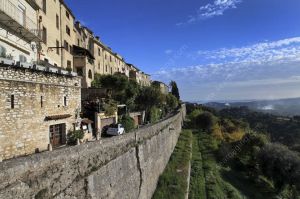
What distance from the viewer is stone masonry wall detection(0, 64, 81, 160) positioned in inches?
561

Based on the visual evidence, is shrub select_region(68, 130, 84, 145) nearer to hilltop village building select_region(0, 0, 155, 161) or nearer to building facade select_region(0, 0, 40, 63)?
hilltop village building select_region(0, 0, 155, 161)

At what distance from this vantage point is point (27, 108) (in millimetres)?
15836

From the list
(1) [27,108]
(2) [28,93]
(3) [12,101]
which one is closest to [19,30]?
(2) [28,93]

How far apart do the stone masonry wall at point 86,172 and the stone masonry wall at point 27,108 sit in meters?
4.80

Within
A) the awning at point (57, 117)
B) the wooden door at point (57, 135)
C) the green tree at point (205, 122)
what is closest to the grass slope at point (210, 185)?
the wooden door at point (57, 135)

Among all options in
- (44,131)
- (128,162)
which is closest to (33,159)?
(128,162)

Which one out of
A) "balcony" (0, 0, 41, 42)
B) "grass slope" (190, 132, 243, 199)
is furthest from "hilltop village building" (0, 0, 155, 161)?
"grass slope" (190, 132, 243, 199)

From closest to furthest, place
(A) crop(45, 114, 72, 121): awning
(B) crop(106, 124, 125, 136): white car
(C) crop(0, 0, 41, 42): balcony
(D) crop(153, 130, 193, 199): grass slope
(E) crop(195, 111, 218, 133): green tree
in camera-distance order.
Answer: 1. (C) crop(0, 0, 41, 42): balcony
2. (A) crop(45, 114, 72, 121): awning
3. (D) crop(153, 130, 193, 199): grass slope
4. (B) crop(106, 124, 125, 136): white car
5. (E) crop(195, 111, 218, 133): green tree

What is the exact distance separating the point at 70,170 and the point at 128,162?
6.07 meters

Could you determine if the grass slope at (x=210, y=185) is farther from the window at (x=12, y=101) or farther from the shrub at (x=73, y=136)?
the window at (x=12, y=101)

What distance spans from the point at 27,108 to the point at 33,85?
4.45ft

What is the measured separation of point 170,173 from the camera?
25.3 metres

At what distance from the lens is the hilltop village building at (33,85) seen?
14.6 m

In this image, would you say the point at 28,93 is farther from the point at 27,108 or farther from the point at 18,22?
the point at 18,22
